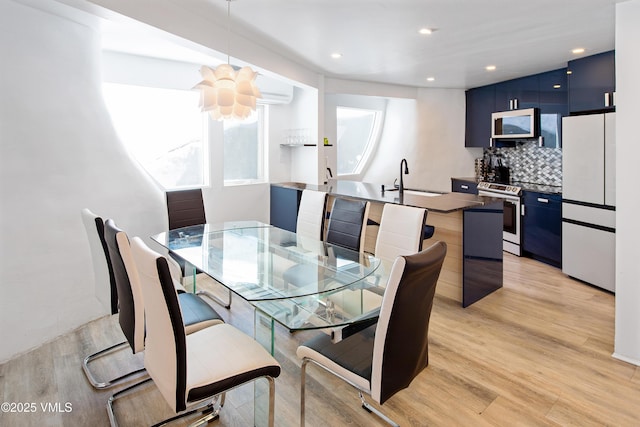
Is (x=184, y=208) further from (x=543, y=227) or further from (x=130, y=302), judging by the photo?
(x=543, y=227)

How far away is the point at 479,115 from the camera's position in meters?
5.95

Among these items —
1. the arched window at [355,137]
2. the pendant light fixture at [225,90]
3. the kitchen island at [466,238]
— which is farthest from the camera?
the arched window at [355,137]

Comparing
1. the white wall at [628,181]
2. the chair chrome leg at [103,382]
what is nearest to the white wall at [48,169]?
the chair chrome leg at [103,382]

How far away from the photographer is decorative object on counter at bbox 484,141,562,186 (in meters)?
5.20

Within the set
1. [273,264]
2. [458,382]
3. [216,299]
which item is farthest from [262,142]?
[458,382]

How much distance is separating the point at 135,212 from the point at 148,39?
1.61 meters

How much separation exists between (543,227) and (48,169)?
509 centimetres

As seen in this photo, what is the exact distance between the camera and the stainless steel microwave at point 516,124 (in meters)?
5.07

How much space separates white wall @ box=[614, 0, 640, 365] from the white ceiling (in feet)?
1.59

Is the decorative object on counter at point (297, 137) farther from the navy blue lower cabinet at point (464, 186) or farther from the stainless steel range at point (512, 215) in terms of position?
the stainless steel range at point (512, 215)

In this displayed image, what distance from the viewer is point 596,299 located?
3549 mm

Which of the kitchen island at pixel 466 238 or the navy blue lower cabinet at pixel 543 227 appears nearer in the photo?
the kitchen island at pixel 466 238

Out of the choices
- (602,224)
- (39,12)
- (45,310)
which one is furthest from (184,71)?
(602,224)

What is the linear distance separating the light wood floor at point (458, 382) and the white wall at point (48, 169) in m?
0.29
